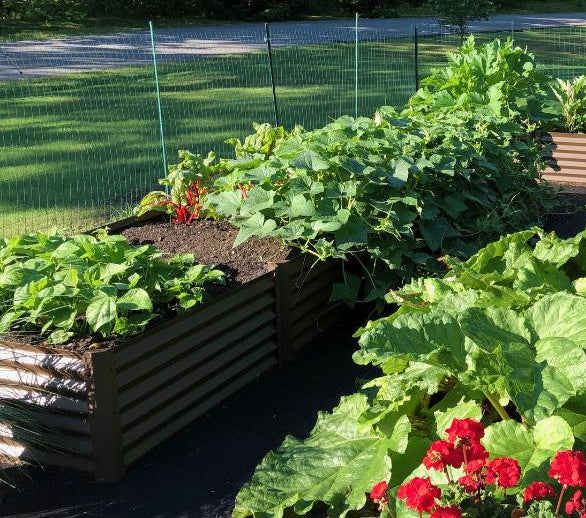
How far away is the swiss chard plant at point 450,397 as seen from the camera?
276 centimetres

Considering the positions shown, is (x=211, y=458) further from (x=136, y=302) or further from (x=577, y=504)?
(x=577, y=504)

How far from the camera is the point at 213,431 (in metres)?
4.25

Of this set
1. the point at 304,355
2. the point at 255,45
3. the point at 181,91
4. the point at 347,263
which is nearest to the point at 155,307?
the point at 304,355

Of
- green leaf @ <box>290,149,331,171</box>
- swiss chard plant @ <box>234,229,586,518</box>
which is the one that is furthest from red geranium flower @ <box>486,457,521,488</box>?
green leaf @ <box>290,149,331,171</box>

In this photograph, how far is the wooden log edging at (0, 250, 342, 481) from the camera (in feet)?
12.2

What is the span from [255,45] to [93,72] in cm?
682

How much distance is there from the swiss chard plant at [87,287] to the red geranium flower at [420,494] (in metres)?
1.96

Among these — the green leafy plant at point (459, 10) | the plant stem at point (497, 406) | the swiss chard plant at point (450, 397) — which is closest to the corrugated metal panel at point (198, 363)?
the swiss chard plant at point (450, 397)

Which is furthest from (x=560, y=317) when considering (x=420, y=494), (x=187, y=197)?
(x=187, y=197)

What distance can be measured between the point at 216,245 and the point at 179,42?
17.0 meters

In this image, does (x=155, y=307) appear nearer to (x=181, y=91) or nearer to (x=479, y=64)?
(x=479, y=64)

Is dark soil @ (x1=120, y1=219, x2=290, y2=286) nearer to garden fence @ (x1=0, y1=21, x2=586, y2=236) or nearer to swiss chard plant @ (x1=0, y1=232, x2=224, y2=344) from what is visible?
swiss chard plant @ (x1=0, y1=232, x2=224, y2=344)

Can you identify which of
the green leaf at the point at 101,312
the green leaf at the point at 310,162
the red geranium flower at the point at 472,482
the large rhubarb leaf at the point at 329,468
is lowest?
the large rhubarb leaf at the point at 329,468

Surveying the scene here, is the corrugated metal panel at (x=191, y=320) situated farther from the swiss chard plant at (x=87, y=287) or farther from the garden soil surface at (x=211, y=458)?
A: the garden soil surface at (x=211, y=458)
